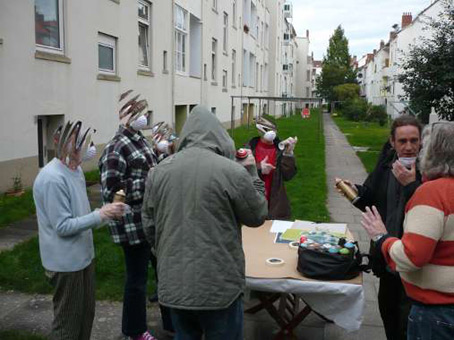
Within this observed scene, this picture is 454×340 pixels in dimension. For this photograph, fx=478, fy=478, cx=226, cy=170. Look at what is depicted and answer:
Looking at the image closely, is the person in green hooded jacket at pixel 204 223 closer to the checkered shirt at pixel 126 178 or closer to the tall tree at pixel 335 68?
the checkered shirt at pixel 126 178

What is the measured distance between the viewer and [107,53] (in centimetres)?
1256

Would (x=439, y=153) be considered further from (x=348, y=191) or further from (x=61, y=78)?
(x=61, y=78)

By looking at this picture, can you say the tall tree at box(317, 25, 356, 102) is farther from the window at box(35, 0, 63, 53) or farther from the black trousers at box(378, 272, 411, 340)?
the black trousers at box(378, 272, 411, 340)

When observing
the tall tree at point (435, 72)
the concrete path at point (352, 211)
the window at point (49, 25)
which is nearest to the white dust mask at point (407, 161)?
the concrete path at point (352, 211)

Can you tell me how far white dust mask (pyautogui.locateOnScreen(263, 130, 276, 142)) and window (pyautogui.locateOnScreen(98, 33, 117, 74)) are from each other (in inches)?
329

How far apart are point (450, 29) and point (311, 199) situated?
24.5 ft

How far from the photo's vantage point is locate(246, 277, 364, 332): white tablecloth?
121 inches

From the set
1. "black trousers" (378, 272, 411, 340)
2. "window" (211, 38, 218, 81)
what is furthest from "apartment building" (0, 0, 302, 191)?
"black trousers" (378, 272, 411, 340)

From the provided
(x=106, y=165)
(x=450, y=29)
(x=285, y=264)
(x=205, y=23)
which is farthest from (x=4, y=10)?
(x=205, y=23)

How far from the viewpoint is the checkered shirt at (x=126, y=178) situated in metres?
3.56

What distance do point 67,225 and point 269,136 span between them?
251 cm

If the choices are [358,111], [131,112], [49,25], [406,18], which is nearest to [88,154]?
[131,112]

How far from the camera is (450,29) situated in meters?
13.4

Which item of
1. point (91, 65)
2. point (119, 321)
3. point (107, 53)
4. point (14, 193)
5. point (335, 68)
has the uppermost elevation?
point (335, 68)
